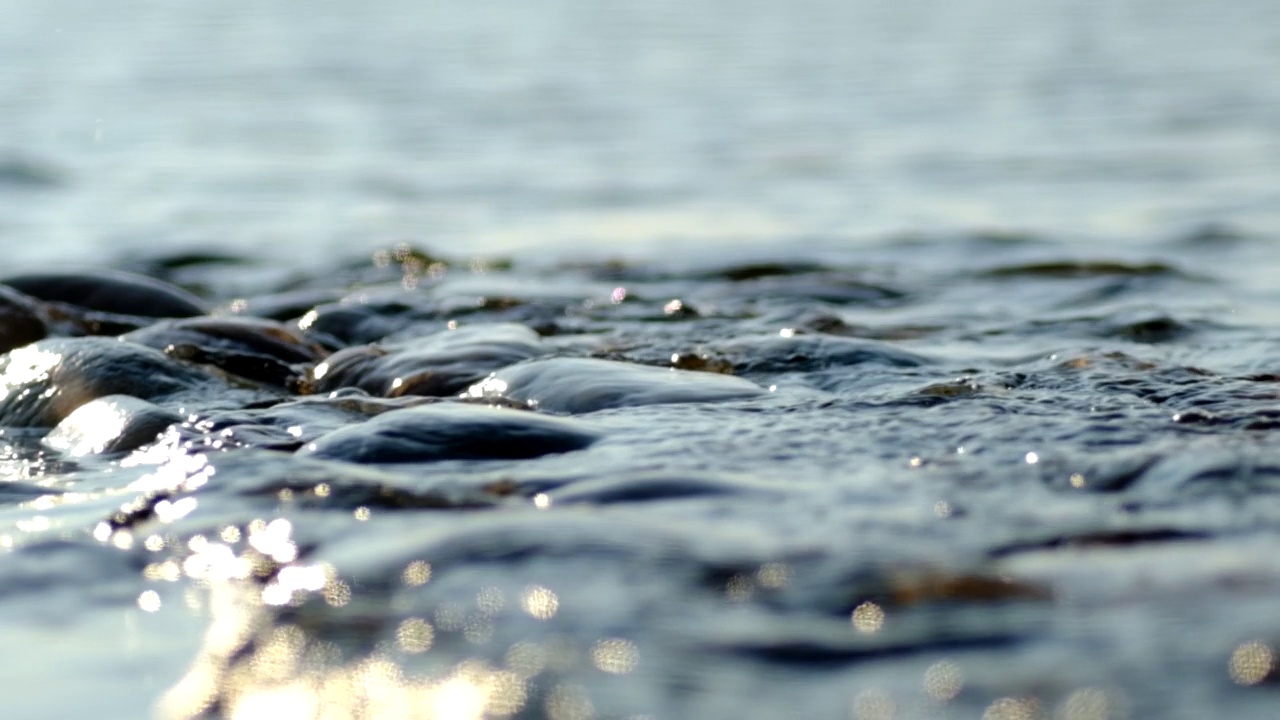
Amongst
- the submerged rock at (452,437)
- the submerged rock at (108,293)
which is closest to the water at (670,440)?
the submerged rock at (452,437)

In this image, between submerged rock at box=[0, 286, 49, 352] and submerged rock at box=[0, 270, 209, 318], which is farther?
submerged rock at box=[0, 270, 209, 318]

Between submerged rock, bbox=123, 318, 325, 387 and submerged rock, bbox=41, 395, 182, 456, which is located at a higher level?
submerged rock, bbox=41, 395, 182, 456

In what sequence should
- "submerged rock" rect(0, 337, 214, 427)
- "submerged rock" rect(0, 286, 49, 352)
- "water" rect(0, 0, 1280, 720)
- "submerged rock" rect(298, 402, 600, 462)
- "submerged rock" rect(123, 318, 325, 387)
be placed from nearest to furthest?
"water" rect(0, 0, 1280, 720) < "submerged rock" rect(298, 402, 600, 462) < "submerged rock" rect(0, 337, 214, 427) < "submerged rock" rect(123, 318, 325, 387) < "submerged rock" rect(0, 286, 49, 352)

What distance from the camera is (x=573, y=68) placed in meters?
14.6

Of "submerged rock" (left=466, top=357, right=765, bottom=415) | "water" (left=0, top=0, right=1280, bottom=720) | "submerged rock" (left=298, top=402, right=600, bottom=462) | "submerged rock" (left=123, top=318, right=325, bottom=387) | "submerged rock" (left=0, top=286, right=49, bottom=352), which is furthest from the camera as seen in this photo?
"submerged rock" (left=0, top=286, right=49, bottom=352)

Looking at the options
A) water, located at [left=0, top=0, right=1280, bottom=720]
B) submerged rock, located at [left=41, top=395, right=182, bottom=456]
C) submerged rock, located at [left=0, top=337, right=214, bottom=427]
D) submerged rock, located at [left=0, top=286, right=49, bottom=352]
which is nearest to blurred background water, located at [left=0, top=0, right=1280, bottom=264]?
water, located at [left=0, top=0, right=1280, bottom=720]

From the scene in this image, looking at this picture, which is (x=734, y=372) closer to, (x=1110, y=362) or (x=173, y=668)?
(x=1110, y=362)

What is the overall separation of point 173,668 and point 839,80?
11.4 m

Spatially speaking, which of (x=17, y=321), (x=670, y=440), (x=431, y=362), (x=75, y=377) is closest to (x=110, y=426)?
(x=75, y=377)

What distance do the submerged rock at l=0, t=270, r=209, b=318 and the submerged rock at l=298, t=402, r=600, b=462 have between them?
2365 mm

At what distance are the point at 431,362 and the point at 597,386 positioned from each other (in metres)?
0.62

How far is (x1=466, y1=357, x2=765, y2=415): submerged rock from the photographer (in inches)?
136

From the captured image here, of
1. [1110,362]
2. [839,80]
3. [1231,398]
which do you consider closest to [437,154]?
[839,80]

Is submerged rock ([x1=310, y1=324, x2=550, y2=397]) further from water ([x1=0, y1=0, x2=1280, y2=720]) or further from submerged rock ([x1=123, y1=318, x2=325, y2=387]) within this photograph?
submerged rock ([x1=123, y1=318, x2=325, y2=387])
